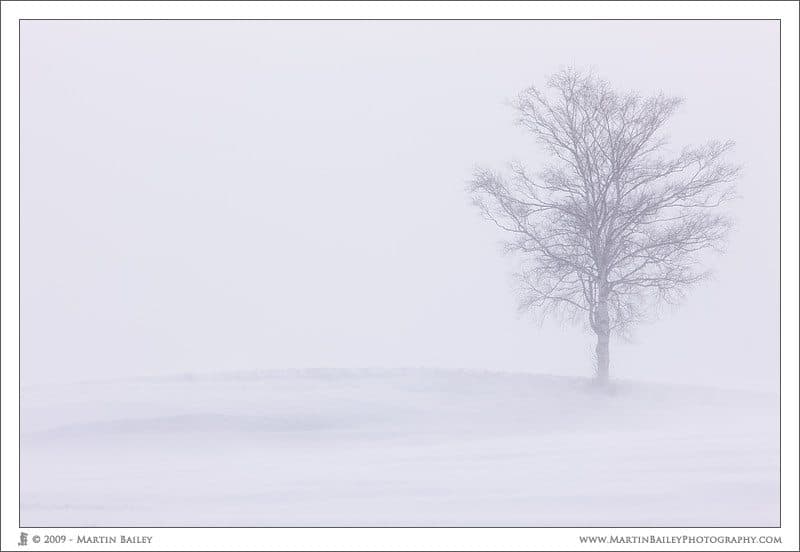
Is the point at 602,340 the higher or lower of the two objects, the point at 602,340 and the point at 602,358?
the higher

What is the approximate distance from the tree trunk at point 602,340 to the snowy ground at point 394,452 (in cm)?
49

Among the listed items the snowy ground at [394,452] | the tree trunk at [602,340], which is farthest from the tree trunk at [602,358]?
the snowy ground at [394,452]

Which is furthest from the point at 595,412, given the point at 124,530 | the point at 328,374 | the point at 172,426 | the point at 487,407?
the point at 124,530

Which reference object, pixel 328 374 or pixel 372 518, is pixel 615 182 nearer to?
pixel 328 374

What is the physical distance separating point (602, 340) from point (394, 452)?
20.8ft

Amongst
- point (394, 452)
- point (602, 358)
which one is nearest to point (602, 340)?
point (602, 358)

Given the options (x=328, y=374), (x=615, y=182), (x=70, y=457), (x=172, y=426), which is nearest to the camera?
(x=70, y=457)

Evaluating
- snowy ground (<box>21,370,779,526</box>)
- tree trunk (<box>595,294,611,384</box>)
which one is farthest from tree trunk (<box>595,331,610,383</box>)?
snowy ground (<box>21,370,779,526</box>)

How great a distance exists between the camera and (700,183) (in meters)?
22.4

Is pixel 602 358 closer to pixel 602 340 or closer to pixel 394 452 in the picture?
pixel 602 340

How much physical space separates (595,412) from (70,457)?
11036 millimetres

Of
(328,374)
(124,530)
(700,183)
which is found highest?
(700,183)

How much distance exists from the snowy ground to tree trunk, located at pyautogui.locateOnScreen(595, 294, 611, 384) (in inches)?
19.2

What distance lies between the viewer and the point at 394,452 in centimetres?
1864
